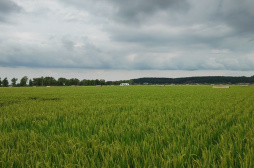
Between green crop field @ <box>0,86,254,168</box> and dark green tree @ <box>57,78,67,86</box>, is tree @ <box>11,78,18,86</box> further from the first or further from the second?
green crop field @ <box>0,86,254,168</box>

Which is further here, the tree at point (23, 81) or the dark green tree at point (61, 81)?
the dark green tree at point (61, 81)

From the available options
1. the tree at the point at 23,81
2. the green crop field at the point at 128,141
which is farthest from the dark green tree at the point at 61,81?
the green crop field at the point at 128,141

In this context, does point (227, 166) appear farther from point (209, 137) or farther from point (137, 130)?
point (137, 130)

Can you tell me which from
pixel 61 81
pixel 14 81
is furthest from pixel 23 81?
pixel 61 81

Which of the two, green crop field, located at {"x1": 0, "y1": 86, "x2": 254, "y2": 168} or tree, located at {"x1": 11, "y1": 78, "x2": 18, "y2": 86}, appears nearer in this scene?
green crop field, located at {"x1": 0, "y1": 86, "x2": 254, "y2": 168}

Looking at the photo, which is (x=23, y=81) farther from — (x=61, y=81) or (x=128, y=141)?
(x=128, y=141)

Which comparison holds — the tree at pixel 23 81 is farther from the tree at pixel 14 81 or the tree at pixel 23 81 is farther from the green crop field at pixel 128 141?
the green crop field at pixel 128 141

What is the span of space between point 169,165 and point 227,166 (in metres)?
0.82

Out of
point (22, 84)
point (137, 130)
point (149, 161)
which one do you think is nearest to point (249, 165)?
point (149, 161)

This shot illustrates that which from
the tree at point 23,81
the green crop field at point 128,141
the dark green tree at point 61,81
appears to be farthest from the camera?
the dark green tree at point 61,81

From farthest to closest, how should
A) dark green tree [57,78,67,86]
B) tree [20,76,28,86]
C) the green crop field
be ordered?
dark green tree [57,78,67,86], tree [20,76,28,86], the green crop field

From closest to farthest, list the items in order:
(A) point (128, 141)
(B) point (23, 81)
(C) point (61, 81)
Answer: (A) point (128, 141) < (B) point (23, 81) < (C) point (61, 81)

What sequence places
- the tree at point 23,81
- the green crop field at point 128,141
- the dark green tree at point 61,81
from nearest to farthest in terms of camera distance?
the green crop field at point 128,141
the tree at point 23,81
the dark green tree at point 61,81

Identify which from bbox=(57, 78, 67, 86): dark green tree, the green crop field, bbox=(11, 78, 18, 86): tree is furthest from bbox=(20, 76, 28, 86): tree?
the green crop field
